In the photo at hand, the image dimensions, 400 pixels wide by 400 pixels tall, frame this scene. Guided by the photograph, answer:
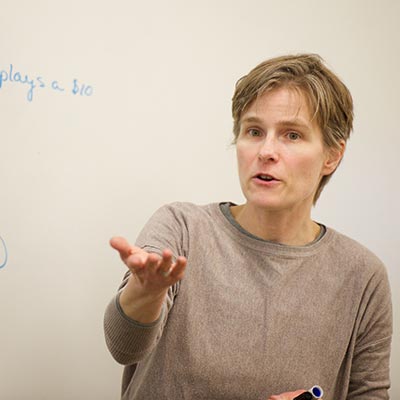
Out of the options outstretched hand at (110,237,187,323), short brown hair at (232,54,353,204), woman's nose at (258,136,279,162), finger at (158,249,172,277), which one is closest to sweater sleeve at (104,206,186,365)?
outstretched hand at (110,237,187,323)

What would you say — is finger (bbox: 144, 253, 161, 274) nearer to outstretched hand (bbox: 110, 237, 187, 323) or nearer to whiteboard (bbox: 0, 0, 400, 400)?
outstretched hand (bbox: 110, 237, 187, 323)

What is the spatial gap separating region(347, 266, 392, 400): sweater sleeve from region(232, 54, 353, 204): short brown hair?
322mm

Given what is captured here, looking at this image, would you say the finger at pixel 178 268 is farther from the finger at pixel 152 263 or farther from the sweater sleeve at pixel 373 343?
the sweater sleeve at pixel 373 343

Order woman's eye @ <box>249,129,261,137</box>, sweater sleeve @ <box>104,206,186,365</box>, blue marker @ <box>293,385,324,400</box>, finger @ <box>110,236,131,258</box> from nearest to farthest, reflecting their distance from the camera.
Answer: finger @ <box>110,236,131,258</box>, sweater sleeve @ <box>104,206,186,365</box>, blue marker @ <box>293,385,324,400</box>, woman's eye @ <box>249,129,261,137</box>

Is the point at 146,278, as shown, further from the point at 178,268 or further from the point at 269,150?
the point at 269,150

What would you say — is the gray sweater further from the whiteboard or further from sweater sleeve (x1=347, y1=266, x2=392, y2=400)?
the whiteboard

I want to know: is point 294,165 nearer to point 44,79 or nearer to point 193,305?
point 193,305

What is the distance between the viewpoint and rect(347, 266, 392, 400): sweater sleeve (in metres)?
1.04

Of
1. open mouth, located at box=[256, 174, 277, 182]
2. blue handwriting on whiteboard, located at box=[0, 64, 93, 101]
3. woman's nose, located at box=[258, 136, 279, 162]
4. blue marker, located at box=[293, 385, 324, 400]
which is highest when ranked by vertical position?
blue handwriting on whiteboard, located at box=[0, 64, 93, 101]

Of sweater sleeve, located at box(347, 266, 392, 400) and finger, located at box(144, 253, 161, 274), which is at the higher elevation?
finger, located at box(144, 253, 161, 274)

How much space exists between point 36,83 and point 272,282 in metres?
0.64

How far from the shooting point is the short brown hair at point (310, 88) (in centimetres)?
97

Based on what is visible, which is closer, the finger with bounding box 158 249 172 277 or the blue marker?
the finger with bounding box 158 249 172 277

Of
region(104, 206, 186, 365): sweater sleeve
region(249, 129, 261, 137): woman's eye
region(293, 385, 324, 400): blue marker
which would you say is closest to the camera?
region(104, 206, 186, 365): sweater sleeve
